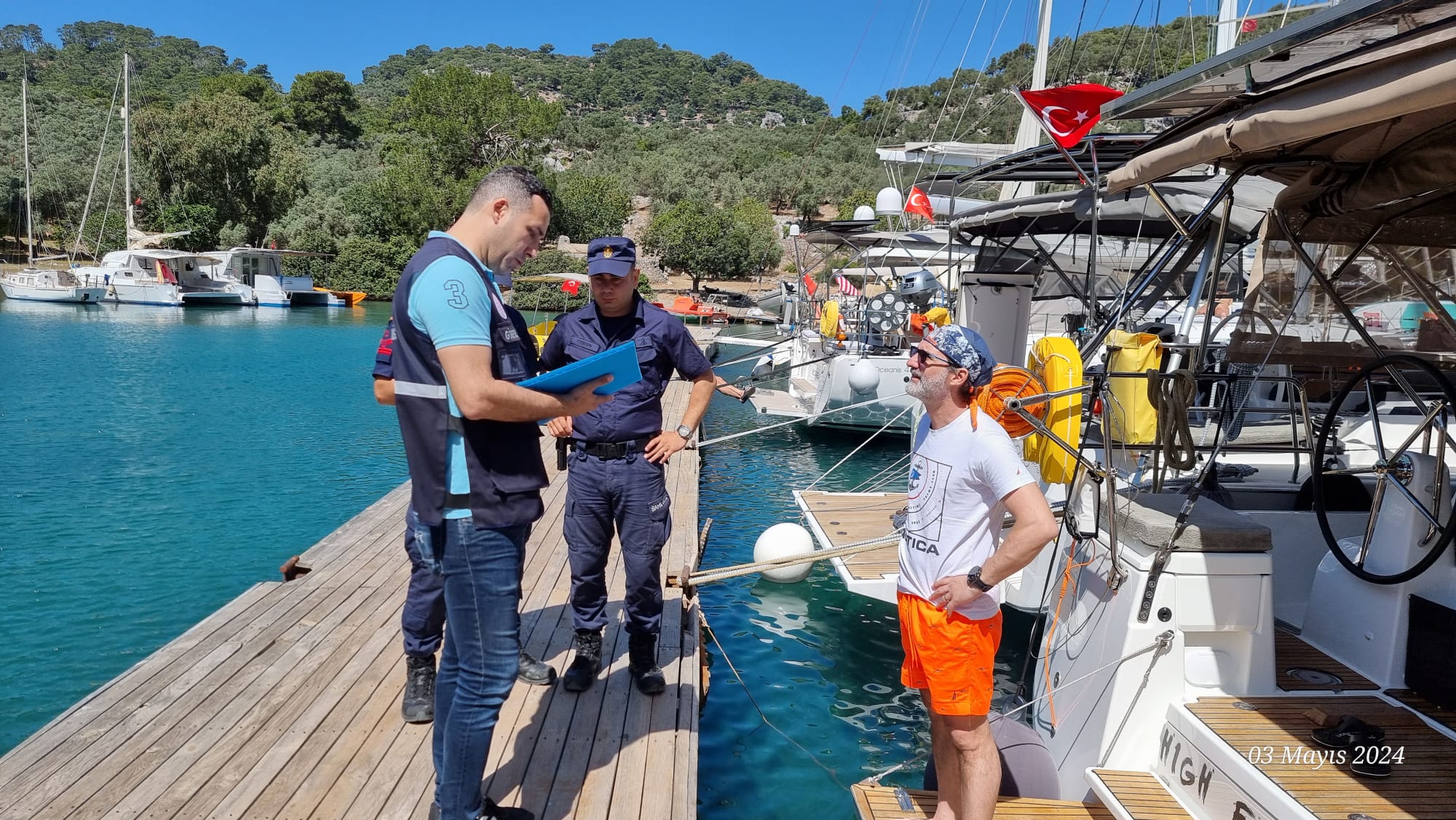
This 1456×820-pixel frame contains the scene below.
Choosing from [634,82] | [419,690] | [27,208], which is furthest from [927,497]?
[634,82]

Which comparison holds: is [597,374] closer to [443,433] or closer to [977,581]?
[443,433]

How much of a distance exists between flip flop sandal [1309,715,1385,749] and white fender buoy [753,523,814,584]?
153 inches

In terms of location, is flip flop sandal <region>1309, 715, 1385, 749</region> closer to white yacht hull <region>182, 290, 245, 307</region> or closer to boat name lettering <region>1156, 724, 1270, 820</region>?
boat name lettering <region>1156, 724, 1270, 820</region>

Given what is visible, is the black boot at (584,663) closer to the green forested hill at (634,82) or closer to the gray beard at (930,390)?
the gray beard at (930,390)

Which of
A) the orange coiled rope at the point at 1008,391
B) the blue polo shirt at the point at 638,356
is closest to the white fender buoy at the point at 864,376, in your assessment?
the orange coiled rope at the point at 1008,391

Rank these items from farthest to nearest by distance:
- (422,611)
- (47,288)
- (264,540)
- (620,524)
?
(47,288), (264,540), (620,524), (422,611)

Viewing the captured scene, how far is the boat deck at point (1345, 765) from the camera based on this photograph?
2619 millimetres

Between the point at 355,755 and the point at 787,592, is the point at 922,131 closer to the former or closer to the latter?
the point at 787,592

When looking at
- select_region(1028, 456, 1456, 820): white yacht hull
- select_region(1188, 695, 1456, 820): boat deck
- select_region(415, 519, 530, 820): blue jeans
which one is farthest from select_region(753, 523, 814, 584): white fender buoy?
select_region(415, 519, 530, 820): blue jeans

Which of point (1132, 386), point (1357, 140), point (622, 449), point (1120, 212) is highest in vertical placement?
point (1120, 212)

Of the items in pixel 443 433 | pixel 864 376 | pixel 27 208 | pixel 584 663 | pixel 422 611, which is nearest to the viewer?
pixel 443 433

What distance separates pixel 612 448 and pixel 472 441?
50.2 inches

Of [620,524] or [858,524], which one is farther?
[858,524]

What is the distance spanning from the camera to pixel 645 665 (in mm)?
4051
